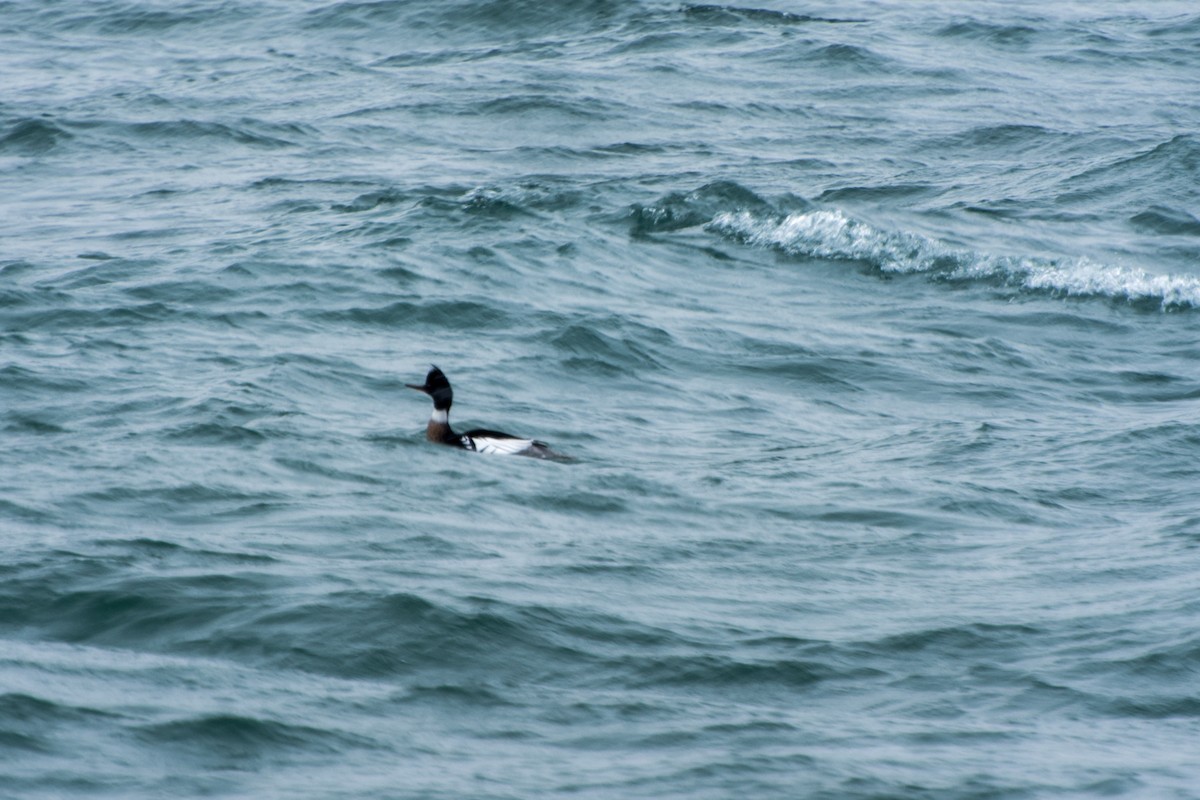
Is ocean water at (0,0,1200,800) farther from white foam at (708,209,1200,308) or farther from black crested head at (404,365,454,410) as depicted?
black crested head at (404,365,454,410)

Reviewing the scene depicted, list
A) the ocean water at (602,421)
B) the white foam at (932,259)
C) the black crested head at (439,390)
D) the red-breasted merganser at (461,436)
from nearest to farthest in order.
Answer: the ocean water at (602,421)
the red-breasted merganser at (461,436)
the black crested head at (439,390)
the white foam at (932,259)

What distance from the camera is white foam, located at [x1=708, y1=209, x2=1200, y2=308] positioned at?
50.0ft

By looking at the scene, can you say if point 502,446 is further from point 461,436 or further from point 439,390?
point 439,390

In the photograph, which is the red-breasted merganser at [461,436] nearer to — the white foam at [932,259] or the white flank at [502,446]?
the white flank at [502,446]

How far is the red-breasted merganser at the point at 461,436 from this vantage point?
35.2 feet

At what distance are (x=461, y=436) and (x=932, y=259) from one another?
6.26m

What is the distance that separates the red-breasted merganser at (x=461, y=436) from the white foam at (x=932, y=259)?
5.54 meters

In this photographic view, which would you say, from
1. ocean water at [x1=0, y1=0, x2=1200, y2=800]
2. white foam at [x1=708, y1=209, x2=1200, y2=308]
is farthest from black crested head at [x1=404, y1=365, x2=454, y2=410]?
white foam at [x1=708, y1=209, x2=1200, y2=308]

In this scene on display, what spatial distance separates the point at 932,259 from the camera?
52.1ft

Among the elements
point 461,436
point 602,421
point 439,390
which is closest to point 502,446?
point 461,436

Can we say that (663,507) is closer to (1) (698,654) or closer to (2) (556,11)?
(1) (698,654)

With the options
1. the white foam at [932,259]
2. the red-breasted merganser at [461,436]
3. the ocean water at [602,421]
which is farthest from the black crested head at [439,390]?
the white foam at [932,259]

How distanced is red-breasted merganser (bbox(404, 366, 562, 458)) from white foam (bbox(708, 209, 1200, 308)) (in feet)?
18.2

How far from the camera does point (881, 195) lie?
17.9 m
